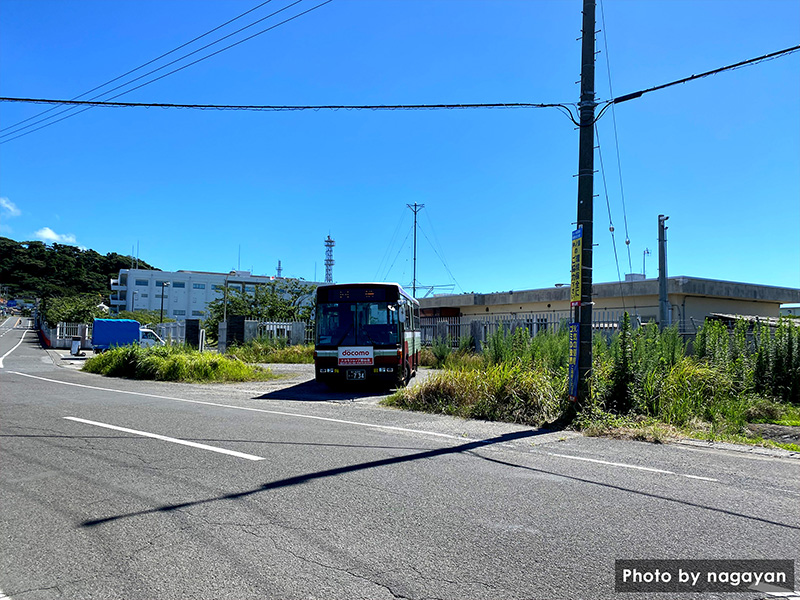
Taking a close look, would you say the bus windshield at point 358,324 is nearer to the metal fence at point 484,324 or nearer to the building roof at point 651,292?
the metal fence at point 484,324

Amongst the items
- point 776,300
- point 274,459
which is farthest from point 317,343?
point 776,300

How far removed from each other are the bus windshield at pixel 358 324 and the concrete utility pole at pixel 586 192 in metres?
5.93

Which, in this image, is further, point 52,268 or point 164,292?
point 52,268

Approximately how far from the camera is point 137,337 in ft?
127

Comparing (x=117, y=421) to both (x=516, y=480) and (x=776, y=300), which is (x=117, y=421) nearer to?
(x=516, y=480)

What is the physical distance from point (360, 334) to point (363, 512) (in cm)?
1013

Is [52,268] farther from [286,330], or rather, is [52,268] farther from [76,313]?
[286,330]

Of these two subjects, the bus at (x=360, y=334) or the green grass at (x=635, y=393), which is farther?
the bus at (x=360, y=334)

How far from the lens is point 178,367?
62.4 ft

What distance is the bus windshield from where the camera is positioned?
1466 centimetres

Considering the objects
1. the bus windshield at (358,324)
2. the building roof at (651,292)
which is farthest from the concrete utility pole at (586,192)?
the building roof at (651,292)

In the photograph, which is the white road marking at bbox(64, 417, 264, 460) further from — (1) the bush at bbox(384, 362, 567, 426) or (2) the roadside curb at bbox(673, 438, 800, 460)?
(2) the roadside curb at bbox(673, 438, 800, 460)

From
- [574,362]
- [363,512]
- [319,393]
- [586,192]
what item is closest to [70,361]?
[319,393]

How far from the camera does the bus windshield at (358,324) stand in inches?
577
